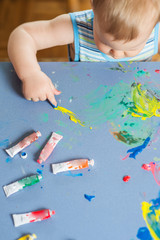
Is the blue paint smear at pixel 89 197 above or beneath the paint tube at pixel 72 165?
beneath

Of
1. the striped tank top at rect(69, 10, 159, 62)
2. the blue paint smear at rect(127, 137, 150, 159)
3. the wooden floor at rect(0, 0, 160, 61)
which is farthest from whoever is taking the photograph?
the wooden floor at rect(0, 0, 160, 61)

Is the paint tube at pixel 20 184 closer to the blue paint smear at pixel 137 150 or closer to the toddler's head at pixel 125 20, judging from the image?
the blue paint smear at pixel 137 150

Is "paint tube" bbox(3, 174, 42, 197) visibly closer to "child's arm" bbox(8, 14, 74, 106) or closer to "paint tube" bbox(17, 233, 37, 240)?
"paint tube" bbox(17, 233, 37, 240)

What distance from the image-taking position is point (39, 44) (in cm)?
72

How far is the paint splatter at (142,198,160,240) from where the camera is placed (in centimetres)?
42

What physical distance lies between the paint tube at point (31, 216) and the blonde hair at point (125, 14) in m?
0.36

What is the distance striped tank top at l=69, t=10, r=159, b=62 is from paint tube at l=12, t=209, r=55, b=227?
0.52 meters

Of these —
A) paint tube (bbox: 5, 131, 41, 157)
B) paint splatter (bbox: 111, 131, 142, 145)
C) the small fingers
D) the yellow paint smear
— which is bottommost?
paint splatter (bbox: 111, 131, 142, 145)

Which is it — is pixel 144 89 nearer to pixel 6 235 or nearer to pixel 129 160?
pixel 129 160

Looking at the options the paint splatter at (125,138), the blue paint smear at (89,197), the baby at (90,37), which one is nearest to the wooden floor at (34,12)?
the baby at (90,37)

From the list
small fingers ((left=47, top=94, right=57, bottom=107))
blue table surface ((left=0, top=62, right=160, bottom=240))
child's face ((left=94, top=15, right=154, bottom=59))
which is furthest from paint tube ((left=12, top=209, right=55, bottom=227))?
child's face ((left=94, top=15, right=154, bottom=59))

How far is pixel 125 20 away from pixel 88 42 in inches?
11.9

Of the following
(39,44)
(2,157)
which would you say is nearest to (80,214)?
(2,157)

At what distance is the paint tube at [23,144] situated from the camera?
483 mm
